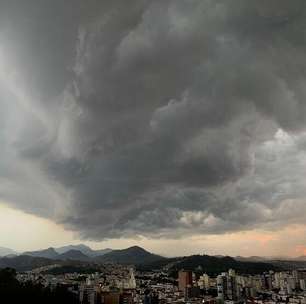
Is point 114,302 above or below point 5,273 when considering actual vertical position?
below

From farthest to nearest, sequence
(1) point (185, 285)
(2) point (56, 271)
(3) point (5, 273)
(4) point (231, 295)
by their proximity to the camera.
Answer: (2) point (56, 271) → (1) point (185, 285) → (4) point (231, 295) → (3) point (5, 273)

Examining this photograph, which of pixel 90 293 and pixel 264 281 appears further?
pixel 264 281

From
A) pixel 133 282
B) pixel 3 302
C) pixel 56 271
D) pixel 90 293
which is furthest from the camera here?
pixel 56 271

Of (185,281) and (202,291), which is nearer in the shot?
(202,291)

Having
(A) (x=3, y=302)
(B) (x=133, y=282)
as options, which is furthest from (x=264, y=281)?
(A) (x=3, y=302)

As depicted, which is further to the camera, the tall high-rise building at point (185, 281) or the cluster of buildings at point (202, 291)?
the tall high-rise building at point (185, 281)

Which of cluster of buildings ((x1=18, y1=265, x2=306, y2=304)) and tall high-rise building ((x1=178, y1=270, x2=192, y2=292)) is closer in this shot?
cluster of buildings ((x1=18, y1=265, x2=306, y2=304))

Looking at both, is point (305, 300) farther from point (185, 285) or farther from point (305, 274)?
point (305, 274)

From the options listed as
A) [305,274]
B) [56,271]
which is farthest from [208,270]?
[56,271]

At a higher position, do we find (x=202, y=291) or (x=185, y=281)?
(x=185, y=281)

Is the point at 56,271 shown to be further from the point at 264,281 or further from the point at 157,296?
the point at 157,296
